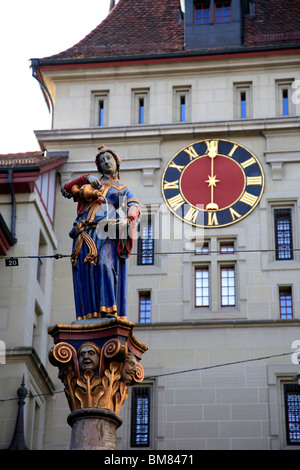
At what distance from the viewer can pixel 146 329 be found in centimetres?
2614

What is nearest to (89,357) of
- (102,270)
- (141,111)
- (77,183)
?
(102,270)

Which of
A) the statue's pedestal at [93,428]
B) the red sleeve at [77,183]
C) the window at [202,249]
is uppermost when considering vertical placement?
the window at [202,249]

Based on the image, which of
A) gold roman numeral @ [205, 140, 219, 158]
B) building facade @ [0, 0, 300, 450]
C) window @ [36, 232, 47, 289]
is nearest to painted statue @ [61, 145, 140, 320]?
building facade @ [0, 0, 300, 450]

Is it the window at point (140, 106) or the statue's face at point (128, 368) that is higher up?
the window at point (140, 106)

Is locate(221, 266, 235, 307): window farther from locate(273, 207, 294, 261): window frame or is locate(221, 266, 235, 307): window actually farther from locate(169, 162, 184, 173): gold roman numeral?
locate(169, 162, 184, 173): gold roman numeral

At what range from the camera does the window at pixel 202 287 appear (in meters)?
26.6

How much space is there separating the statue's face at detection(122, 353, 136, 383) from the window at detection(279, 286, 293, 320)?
14522 millimetres

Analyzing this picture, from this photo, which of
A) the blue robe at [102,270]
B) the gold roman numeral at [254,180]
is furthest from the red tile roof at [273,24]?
the blue robe at [102,270]

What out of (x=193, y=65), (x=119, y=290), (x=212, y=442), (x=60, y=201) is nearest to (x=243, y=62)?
(x=193, y=65)

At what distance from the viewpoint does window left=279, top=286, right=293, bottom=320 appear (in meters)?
26.2

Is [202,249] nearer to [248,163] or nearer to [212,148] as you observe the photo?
[248,163]

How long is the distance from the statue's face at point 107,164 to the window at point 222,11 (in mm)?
17589

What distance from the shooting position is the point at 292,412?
25.1 m

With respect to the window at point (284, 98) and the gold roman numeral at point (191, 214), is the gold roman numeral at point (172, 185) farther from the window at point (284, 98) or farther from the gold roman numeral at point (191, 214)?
the window at point (284, 98)
